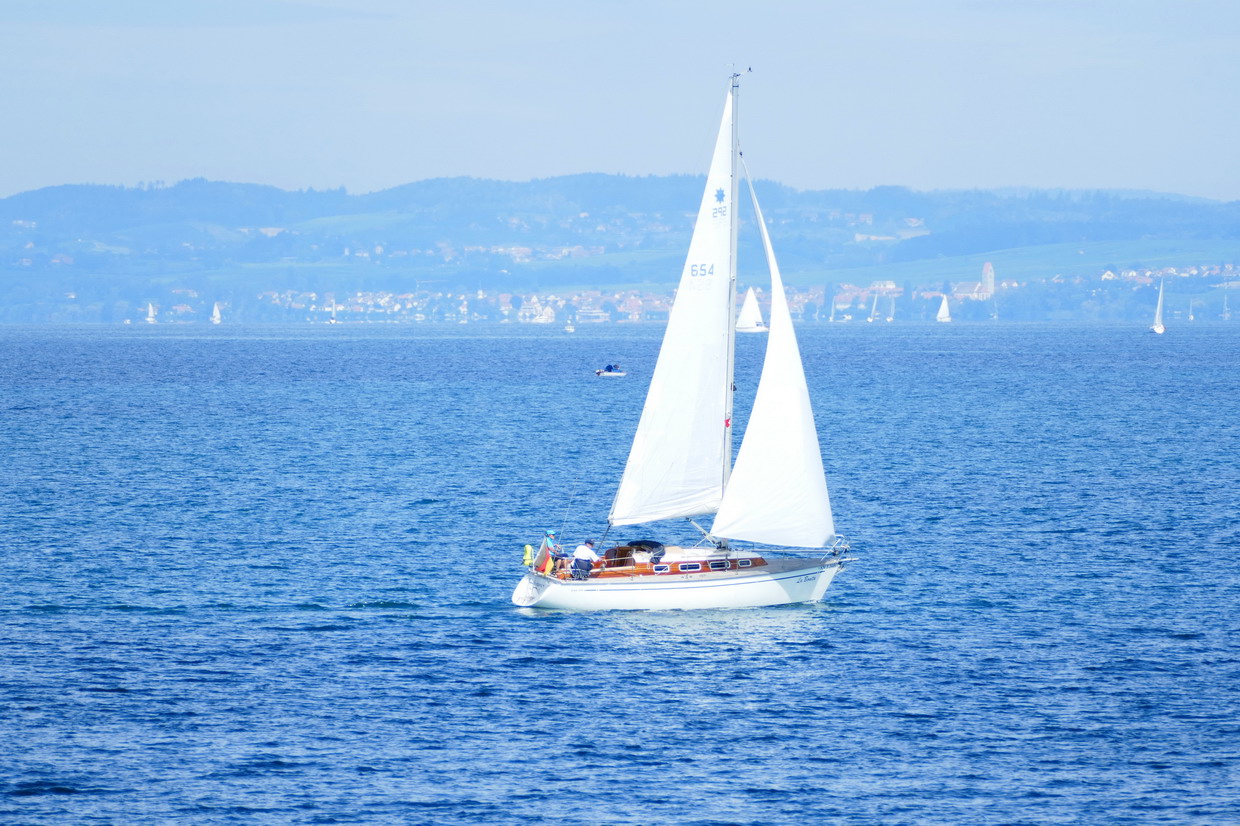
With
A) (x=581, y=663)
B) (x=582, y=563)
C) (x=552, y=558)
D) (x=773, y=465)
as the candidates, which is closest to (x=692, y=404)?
(x=773, y=465)

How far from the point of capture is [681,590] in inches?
1790

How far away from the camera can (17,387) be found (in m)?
159

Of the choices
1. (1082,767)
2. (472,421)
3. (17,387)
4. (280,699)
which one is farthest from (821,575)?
(17,387)

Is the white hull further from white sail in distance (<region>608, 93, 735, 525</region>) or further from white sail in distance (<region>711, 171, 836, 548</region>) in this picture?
white sail in distance (<region>608, 93, 735, 525</region>)

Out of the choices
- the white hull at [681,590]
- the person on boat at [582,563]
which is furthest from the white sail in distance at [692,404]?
the white hull at [681,590]

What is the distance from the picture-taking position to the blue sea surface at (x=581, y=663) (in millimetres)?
32906

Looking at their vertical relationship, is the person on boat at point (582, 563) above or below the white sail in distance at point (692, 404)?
below

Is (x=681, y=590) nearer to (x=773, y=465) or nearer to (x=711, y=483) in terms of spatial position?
(x=711, y=483)

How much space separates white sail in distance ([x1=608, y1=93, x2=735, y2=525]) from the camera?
148 ft

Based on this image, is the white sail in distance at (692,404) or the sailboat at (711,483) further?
the sailboat at (711,483)

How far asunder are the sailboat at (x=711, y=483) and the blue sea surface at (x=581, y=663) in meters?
1.06

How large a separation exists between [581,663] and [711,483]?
7874 millimetres

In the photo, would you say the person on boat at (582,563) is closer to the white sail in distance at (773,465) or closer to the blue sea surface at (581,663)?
the blue sea surface at (581,663)

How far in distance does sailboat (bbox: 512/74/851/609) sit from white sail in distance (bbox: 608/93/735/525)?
0.03 metres
